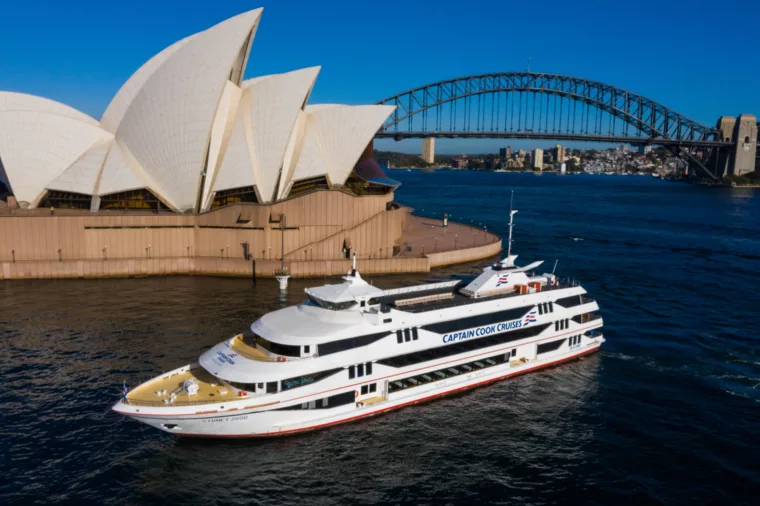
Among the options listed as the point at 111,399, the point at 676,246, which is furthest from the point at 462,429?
the point at 676,246

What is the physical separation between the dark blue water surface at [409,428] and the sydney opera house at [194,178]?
22.4 ft

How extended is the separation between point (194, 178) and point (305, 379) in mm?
30007

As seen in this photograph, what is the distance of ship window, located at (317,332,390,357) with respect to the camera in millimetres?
20566

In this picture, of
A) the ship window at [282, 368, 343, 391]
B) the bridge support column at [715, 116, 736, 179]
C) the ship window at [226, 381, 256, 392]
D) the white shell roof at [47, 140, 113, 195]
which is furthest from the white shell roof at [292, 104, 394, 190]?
the bridge support column at [715, 116, 736, 179]

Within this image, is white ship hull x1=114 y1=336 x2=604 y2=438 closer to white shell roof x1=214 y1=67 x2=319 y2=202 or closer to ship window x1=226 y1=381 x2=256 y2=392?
ship window x1=226 y1=381 x2=256 y2=392

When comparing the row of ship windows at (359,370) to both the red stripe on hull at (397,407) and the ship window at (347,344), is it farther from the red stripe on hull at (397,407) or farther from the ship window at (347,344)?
the red stripe on hull at (397,407)

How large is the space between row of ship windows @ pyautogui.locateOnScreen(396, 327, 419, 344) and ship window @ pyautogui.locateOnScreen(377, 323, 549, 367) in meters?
0.59

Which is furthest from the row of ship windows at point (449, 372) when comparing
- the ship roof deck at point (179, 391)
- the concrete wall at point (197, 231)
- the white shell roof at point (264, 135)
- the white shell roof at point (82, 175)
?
the white shell roof at point (82, 175)

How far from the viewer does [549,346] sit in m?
27.4

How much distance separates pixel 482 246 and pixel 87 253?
33341 millimetres

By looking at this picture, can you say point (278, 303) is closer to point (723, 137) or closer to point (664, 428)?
point (664, 428)

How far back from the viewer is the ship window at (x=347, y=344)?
2057cm

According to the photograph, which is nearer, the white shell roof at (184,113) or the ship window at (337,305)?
the ship window at (337,305)

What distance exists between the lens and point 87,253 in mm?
42844
